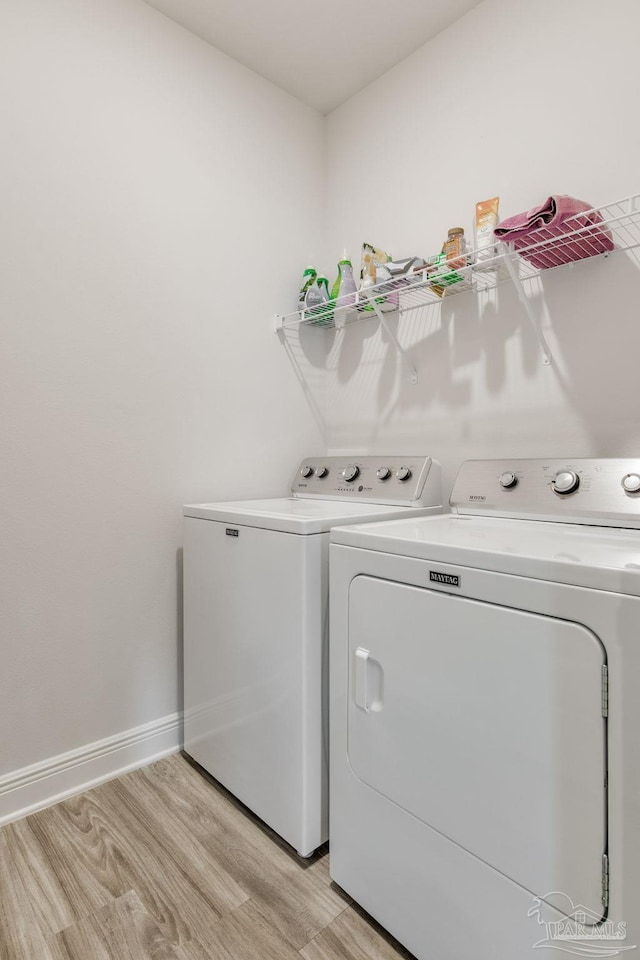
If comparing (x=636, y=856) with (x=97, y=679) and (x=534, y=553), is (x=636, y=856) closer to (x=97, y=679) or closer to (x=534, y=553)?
(x=534, y=553)

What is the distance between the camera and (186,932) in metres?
1.07

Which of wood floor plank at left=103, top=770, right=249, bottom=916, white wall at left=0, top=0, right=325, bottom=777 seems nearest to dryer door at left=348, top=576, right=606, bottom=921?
wood floor plank at left=103, top=770, right=249, bottom=916

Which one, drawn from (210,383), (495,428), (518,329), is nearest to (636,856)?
(495,428)

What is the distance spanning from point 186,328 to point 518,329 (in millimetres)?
1103

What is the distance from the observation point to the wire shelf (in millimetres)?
1298

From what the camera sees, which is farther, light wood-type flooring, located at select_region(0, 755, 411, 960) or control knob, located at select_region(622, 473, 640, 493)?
control knob, located at select_region(622, 473, 640, 493)

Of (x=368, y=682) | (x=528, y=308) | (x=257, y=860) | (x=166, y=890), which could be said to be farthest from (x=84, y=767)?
(x=528, y=308)

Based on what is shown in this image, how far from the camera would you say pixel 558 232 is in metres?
1.30

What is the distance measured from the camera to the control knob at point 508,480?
55.1 inches

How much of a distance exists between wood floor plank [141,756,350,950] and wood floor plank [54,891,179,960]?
202mm

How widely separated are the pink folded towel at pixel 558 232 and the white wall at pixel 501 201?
8cm

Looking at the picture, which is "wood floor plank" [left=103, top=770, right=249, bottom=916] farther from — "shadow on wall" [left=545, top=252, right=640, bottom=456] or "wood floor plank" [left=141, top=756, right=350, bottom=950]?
"shadow on wall" [left=545, top=252, right=640, bottom=456]

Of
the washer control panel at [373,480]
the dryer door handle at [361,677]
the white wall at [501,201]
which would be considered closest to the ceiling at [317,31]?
the white wall at [501,201]

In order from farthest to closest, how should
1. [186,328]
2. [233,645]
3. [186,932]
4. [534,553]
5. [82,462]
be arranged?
1. [186,328]
2. [82,462]
3. [233,645]
4. [186,932]
5. [534,553]
